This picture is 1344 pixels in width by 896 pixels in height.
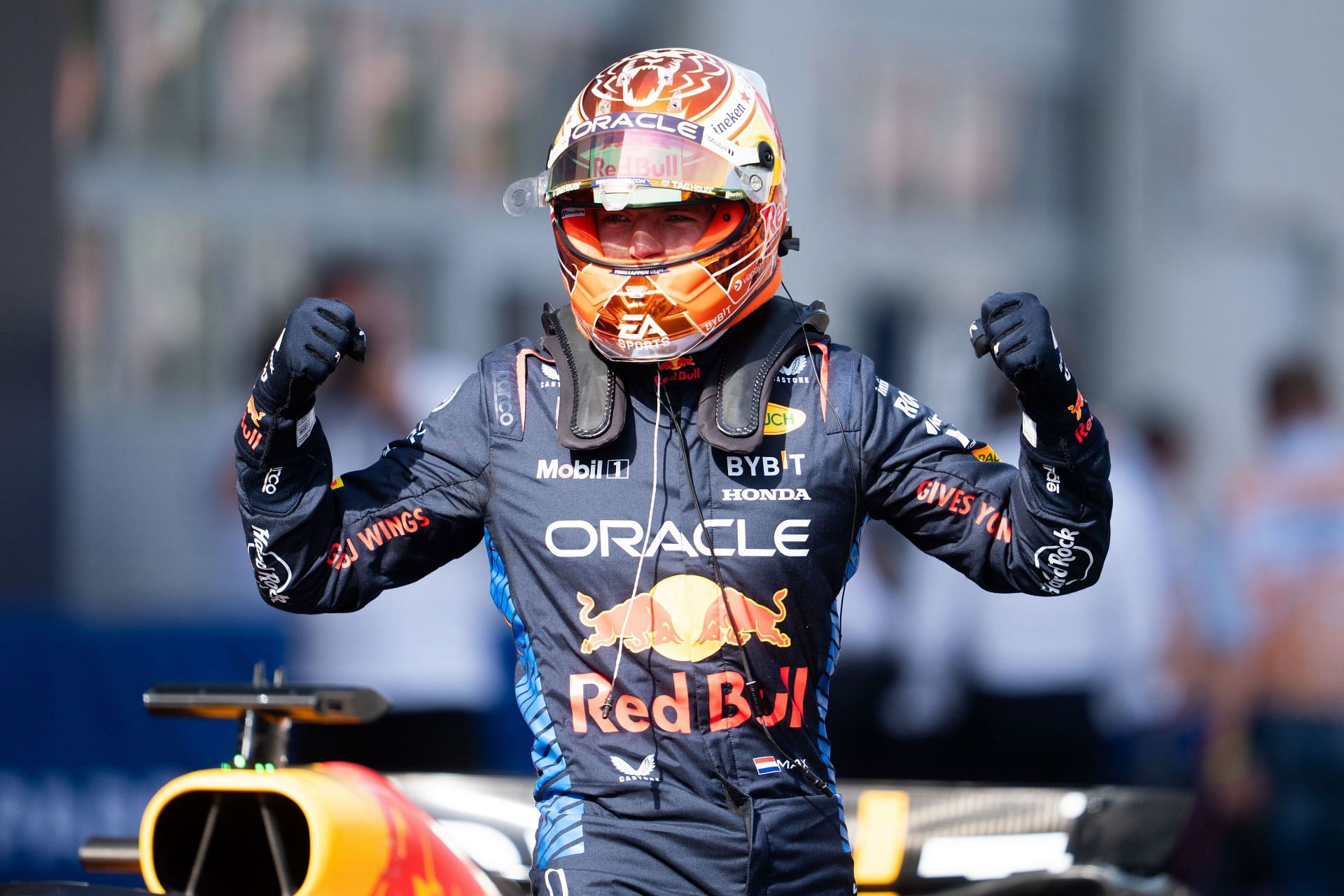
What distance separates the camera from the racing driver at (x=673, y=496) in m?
2.66

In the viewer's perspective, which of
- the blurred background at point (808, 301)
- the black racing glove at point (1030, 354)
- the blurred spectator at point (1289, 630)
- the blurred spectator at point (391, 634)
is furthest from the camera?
Answer: the blurred spectator at point (1289, 630)

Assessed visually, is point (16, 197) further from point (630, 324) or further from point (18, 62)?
point (630, 324)

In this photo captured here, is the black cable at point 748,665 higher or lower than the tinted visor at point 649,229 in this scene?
lower

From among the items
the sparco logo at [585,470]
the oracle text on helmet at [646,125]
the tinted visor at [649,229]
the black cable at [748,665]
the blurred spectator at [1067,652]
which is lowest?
the blurred spectator at [1067,652]

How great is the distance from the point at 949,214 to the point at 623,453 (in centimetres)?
1536

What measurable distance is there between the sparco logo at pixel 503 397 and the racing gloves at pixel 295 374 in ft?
0.87

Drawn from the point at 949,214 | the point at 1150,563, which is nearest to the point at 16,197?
the point at 1150,563

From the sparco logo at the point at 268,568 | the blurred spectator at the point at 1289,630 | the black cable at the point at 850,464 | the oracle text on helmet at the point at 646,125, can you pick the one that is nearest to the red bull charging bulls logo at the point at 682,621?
the black cable at the point at 850,464

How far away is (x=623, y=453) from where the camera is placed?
9.18 feet

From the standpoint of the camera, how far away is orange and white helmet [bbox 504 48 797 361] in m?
2.74

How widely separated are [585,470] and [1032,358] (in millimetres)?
755

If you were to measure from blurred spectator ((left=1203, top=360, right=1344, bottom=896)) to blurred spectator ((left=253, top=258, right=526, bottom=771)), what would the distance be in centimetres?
335

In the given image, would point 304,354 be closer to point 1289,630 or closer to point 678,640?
point 678,640

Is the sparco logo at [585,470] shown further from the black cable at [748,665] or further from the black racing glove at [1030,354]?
the black racing glove at [1030,354]
